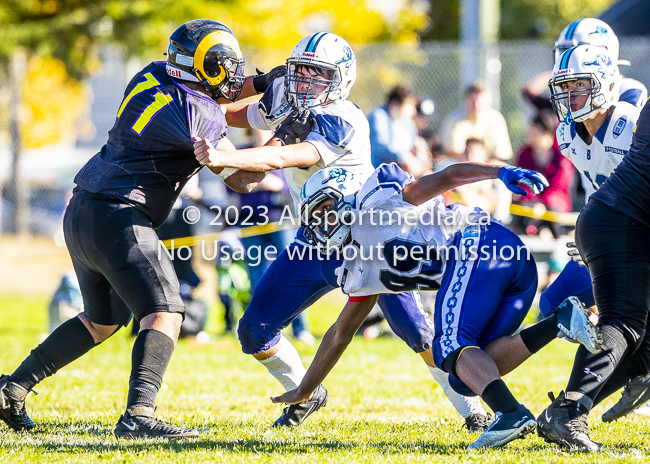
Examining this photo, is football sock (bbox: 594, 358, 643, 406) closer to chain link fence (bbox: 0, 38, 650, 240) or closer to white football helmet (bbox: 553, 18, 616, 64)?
white football helmet (bbox: 553, 18, 616, 64)

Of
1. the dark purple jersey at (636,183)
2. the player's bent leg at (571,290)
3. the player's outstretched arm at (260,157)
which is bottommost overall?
the player's bent leg at (571,290)

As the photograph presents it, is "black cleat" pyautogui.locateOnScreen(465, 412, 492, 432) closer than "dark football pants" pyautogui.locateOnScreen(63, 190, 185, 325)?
No

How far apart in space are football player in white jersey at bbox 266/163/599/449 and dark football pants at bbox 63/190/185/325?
727 millimetres

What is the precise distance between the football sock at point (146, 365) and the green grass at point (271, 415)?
0.21m

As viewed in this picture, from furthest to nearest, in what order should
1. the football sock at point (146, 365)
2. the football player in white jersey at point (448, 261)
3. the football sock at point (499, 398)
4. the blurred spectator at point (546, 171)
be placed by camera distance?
1. the blurred spectator at point (546, 171)
2. the football sock at point (146, 365)
3. the football player in white jersey at point (448, 261)
4. the football sock at point (499, 398)

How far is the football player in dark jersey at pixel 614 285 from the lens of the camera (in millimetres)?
3533

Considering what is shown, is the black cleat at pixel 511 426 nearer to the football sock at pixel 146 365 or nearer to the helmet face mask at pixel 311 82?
the football sock at pixel 146 365

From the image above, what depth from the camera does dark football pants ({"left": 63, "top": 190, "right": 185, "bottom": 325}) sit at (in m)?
3.87

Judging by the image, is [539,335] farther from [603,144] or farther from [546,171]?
[546,171]

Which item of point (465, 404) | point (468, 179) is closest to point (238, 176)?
point (468, 179)

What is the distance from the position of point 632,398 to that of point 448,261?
1312 mm

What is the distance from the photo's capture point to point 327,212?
3732mm

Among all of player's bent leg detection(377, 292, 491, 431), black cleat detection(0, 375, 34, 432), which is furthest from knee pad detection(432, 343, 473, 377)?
black cleat detection(0, 375, 34, 432)

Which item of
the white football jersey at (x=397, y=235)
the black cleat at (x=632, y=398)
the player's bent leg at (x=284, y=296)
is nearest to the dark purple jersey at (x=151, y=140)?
the player's bent leg at (x=284, y=296)
